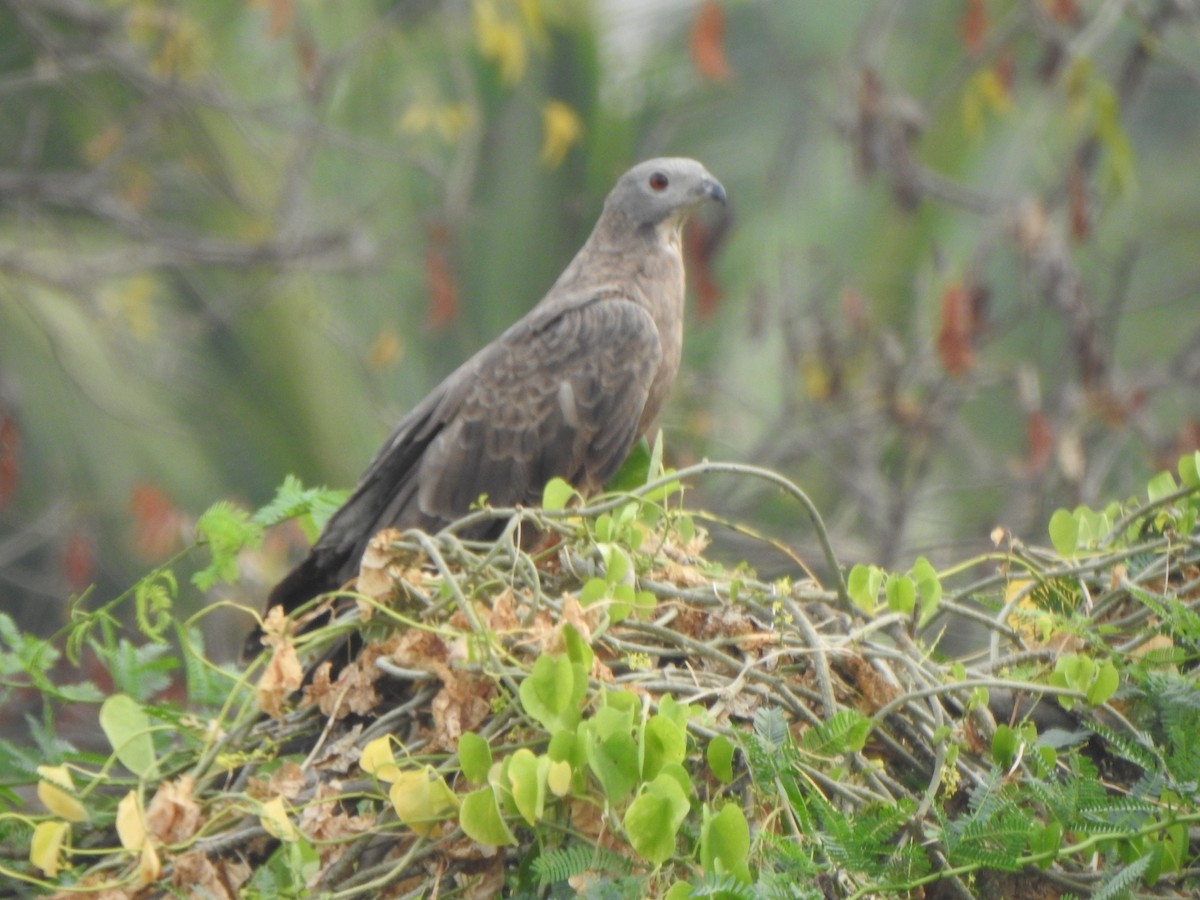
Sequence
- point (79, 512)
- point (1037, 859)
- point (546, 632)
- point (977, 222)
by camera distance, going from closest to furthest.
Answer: point (1037, 859) < point (546, 632) < point (79, 512) < point (977, 222)

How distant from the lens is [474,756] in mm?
1632

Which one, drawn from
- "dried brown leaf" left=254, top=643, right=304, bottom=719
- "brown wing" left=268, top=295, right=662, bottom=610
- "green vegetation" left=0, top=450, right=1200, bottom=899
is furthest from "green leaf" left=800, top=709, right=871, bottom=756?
"brown wing" left=268, top=295, right=662, bottom=610

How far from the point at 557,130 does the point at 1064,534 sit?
6069 mm

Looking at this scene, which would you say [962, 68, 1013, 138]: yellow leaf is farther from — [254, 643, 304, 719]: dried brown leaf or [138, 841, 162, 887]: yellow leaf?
[138, 841, 162, 887]: yellow leaf

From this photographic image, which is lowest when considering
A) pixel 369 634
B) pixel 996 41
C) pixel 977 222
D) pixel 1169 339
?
pixel 1169 339

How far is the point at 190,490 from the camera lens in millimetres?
7441

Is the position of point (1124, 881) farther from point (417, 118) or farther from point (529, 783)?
point (417, 118)

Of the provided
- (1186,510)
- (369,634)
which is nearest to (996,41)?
(1186,510)

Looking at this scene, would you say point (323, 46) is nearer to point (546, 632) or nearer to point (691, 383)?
point (691, 383)

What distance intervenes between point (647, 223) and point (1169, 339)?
5.95 m

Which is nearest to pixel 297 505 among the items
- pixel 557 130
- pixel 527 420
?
pixel 527 420

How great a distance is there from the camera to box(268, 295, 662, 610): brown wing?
12.8ft

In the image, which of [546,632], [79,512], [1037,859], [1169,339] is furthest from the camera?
[1169,339]

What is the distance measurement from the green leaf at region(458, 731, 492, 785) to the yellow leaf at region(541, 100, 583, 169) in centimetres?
652
